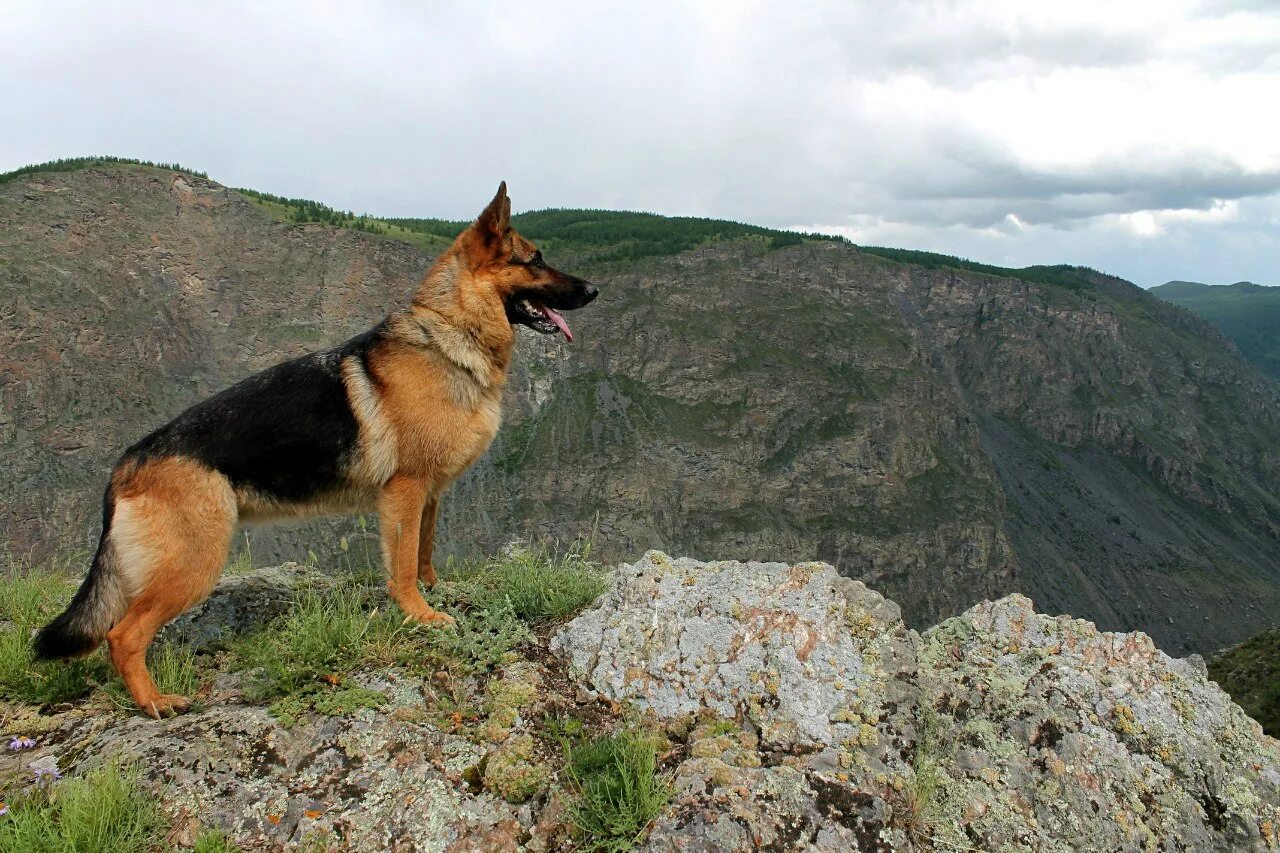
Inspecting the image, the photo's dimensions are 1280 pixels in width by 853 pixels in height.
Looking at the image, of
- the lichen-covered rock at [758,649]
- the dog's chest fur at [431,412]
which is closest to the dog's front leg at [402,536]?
the dog's chest fur at [431,412]

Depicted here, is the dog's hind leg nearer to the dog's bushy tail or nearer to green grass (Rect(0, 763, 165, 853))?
the dog's bushy tail

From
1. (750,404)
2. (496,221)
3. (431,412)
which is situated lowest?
(750,404)

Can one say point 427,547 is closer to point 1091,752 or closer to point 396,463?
point 396,463

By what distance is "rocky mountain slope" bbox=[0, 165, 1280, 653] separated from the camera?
6681cm

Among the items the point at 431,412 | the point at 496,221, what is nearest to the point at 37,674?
the point at 431,412

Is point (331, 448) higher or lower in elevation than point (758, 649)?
higher

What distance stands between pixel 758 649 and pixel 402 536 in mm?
2657

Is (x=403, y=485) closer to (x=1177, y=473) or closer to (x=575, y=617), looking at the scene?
(x=575, y=617)

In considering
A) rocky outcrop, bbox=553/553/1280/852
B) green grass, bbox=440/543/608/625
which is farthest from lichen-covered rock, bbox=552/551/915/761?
green grass, bbox=440/543/608/625

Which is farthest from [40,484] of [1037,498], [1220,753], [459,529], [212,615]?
[1037,498]

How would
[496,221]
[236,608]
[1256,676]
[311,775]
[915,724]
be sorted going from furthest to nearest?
1. [1256,676]
2. [236,608]
3. [496,221]
4. [915,724]
5. [311,775]

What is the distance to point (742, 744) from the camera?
3.91 metres

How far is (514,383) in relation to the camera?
95562mm

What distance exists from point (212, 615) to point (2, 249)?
274ft
